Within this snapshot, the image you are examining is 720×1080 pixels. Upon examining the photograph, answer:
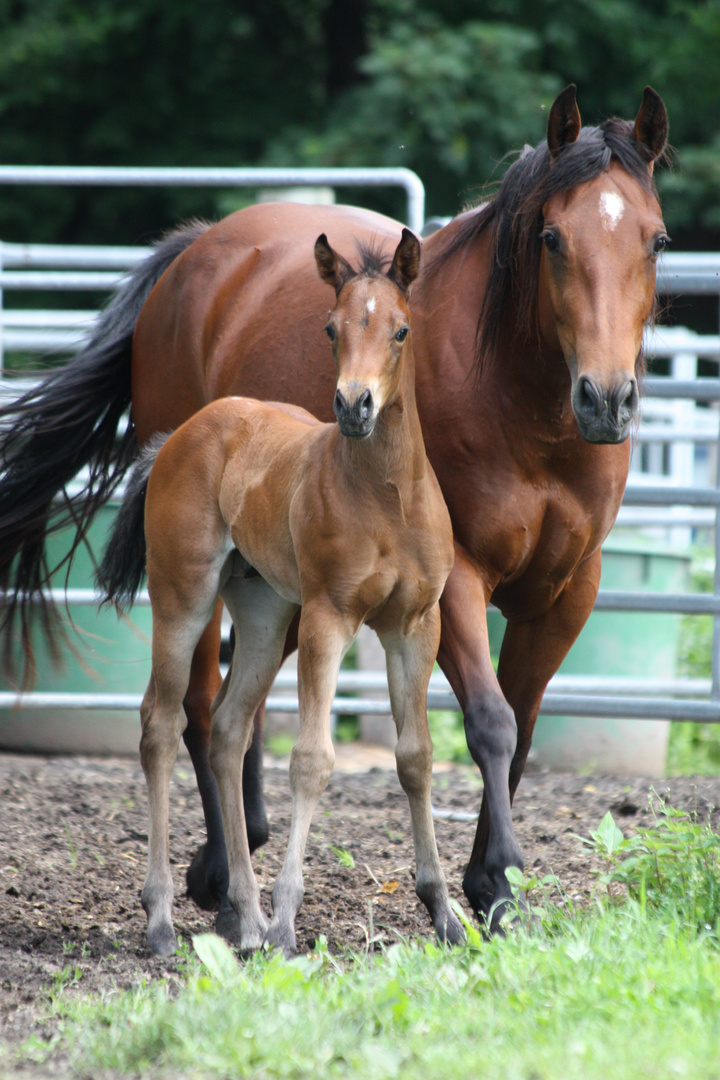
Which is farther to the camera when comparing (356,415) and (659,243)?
(659,243)

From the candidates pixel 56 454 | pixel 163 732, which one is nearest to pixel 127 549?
pixel 56 454

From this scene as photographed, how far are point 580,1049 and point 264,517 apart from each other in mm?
1567

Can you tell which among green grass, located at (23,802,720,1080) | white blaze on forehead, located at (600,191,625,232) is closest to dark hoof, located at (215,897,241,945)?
green grass, located at (23,802,720,1080)

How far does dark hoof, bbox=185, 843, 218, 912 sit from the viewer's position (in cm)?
376

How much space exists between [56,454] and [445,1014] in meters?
2.77

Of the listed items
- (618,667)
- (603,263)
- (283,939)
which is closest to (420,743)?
(283,939)

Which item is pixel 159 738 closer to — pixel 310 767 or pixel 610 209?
pixel 310 767

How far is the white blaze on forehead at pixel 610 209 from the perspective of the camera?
2867 mm

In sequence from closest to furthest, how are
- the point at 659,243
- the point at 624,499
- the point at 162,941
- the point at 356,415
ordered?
the point at 356,415
the point at 659,243
the point at 162,941
the point at 624,499

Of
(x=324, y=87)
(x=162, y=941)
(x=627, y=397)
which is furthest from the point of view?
(x=324, y=87)

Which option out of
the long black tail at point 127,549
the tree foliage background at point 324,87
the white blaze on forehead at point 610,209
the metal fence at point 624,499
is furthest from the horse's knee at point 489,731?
the tree foliage background at point 324,87

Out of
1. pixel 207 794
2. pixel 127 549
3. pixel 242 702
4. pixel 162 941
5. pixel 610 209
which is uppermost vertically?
pixel 610 209

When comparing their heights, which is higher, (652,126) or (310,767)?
(652,126)

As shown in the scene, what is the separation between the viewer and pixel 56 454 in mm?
4395
